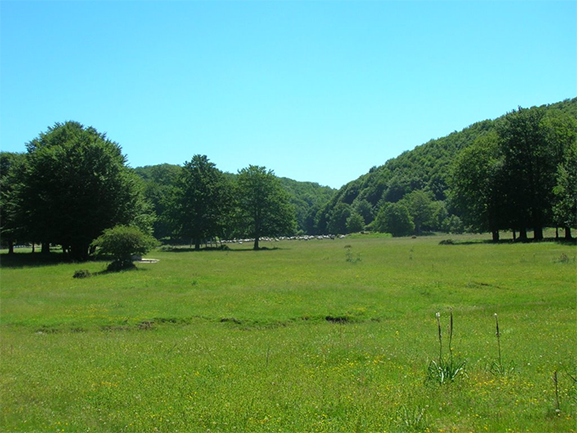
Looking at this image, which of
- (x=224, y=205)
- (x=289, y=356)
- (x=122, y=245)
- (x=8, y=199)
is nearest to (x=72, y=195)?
(x=8, y=199)

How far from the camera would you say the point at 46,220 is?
5134 centimetres

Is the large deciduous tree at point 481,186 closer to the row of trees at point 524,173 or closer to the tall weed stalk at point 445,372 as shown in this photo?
the row of trees at point 524,173

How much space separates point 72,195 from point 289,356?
47.0m

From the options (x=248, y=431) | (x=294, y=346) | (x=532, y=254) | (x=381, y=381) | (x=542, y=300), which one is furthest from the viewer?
(x=532, y=254)

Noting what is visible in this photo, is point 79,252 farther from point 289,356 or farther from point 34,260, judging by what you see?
point 289,356

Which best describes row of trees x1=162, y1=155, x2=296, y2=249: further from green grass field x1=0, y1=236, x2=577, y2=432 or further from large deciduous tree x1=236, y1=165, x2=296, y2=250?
green grass field x1=0, y1=236, x2=577, y2=432

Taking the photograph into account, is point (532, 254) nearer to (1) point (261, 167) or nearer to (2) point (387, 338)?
(2) point (387, 338)

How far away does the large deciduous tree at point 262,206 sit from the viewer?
90.8 m

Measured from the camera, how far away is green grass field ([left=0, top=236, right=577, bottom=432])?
25.8 feet

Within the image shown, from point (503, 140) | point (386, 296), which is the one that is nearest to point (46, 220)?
point (386, 296)

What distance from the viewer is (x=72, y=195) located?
52188 millimetres

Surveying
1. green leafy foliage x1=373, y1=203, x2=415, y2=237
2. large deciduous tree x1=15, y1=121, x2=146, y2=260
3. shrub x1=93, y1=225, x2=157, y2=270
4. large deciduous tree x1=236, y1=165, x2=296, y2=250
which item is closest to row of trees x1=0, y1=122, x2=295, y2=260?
large deciduous tree x1=15, y1=121, x2=146, y2=260

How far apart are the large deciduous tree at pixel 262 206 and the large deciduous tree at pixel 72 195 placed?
3855 centimetres

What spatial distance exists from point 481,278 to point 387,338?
1692cm
